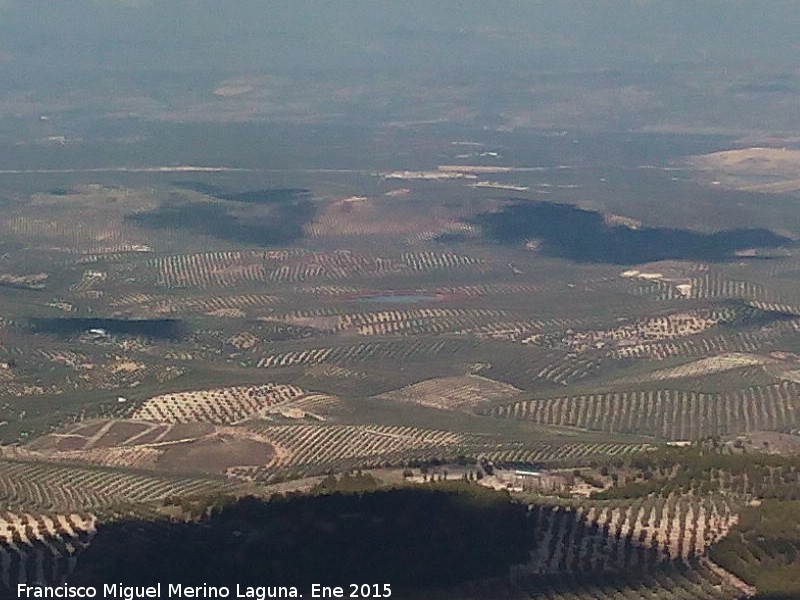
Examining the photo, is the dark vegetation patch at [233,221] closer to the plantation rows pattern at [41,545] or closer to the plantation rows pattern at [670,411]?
the plantation rows pattern at [670,411]

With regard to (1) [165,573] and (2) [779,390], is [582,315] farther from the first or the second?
(1) [165,573]

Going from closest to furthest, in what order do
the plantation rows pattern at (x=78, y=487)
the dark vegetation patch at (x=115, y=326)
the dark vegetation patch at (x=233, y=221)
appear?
1. the plantation rows pattern at (x=78, y=487)
2. the dark vegetation patch at (x=115, y=326)
3. the dark vegetation patch at (x=233, y=221)

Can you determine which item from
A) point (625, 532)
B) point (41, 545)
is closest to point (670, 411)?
point (625, 532)

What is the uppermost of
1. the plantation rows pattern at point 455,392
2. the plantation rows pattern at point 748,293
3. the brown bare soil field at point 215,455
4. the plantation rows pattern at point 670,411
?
the brown bare soil field at point 215,455

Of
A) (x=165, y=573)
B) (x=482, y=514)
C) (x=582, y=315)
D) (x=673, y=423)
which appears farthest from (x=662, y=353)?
(x=165, y=573)

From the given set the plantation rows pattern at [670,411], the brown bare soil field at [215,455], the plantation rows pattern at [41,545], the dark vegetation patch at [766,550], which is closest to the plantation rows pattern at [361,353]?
the plantation rows pattern at [670,411]

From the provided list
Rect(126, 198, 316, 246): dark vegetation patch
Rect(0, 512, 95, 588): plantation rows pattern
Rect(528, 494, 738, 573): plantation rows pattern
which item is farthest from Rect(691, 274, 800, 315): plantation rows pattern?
Rect(0, 512, 95, 588): plantation rows pattern

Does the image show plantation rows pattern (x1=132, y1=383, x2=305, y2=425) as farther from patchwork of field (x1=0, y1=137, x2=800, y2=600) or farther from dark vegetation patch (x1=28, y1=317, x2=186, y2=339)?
dark vegetation patch (x1=28, y1=317, x2=186, y2=339)
